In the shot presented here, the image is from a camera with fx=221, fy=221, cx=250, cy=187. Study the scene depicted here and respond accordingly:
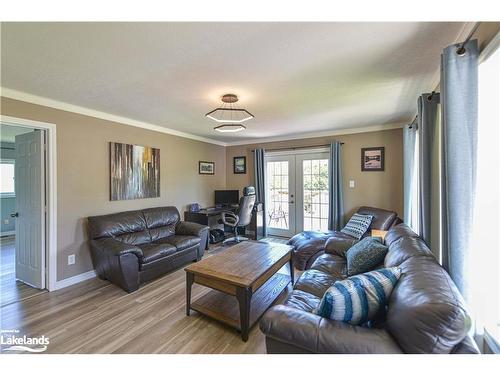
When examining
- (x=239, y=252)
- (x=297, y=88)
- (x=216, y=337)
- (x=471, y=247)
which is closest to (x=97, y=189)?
(x=239, y=252)

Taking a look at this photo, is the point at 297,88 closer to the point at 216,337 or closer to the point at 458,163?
the point at 458,163

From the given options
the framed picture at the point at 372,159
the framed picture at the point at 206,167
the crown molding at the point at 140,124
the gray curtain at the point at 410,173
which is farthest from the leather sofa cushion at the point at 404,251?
the framed picture at the point at 206,167

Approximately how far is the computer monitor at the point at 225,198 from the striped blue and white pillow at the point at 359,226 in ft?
8.99

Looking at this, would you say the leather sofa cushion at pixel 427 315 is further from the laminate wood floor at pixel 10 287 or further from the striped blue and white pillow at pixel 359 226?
the laminate wood floor at pixel 10 287

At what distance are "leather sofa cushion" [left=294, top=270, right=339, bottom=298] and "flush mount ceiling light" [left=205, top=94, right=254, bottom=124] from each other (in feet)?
6.57

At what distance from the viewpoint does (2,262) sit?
12.3 feet

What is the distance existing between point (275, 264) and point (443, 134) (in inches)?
69.7

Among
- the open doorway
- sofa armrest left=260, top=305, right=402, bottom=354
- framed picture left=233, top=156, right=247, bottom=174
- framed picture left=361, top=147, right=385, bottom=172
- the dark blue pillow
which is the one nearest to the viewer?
sofa armrest left=260, top=305, right=402, bottom=354

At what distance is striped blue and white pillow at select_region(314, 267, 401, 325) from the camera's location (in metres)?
1.22

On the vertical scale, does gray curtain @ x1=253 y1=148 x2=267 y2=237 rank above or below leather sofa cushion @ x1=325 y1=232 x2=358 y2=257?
above

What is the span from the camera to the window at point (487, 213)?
51.8 inches

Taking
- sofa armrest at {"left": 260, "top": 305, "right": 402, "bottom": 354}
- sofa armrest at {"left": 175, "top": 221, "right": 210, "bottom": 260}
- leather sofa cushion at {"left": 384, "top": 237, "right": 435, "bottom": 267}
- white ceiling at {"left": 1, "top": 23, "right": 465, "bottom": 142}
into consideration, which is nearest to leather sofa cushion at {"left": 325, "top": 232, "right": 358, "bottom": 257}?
leather sofa cushion at {"left": 384, "top": 237, "right": 435, "bottom": 267}

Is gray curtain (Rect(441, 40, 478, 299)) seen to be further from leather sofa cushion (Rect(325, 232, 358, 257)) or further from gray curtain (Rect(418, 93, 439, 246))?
leather sofa cushion (Rect(325, 232, 358, 257))

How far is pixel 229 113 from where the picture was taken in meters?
3.44
